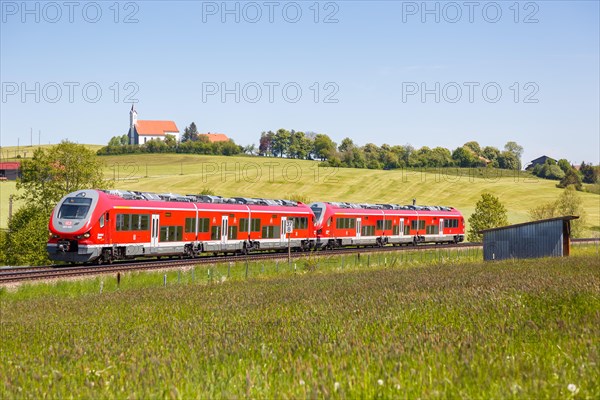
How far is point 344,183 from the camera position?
119 metres

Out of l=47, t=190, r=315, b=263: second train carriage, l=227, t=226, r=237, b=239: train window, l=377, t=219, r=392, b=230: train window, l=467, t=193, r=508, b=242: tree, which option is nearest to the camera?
l=47, t=190, r=315, b=263: second train carriage

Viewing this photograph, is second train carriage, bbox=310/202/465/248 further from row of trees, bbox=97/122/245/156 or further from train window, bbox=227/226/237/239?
row of trees, bbox=97/122/245/156

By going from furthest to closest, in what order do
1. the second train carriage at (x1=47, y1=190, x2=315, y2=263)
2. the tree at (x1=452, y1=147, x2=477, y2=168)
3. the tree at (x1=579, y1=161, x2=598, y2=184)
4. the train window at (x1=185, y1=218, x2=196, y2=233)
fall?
the tree at (x1=452, y1=147, x2=477, y2=168) → the tree at (x1=579, y1=161, x2=598, y2=184) → the train window at (x1=185, y1=218, x2=196, y2=233) → the second train carriage at (x1=47, y1=190, x2=315, y2=263)

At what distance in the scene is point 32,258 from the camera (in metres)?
57.9

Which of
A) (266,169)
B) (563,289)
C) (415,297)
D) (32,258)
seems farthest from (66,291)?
(266,169)

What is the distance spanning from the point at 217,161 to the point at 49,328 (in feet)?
472

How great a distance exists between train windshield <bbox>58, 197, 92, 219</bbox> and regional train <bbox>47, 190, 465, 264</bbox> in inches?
1.8

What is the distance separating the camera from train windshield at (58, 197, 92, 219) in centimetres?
3434

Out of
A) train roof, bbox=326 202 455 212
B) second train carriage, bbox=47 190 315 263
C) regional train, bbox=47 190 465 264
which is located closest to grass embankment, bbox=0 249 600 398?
second train carriage, bbox=47 190 315 263

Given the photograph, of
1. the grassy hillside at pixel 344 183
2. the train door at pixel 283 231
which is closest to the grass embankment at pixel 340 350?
the train door at pixel 283 231

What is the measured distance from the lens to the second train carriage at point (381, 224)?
178 feet

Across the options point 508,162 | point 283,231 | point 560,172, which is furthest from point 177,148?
point 283,231

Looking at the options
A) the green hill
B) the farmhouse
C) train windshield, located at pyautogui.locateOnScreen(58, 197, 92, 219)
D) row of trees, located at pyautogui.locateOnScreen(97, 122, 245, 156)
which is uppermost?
row of trees, located at pyautogui.locateOnScreen(97, 122, 245, 156)

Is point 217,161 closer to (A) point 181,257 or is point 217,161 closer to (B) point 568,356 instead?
(A) point 181,257
